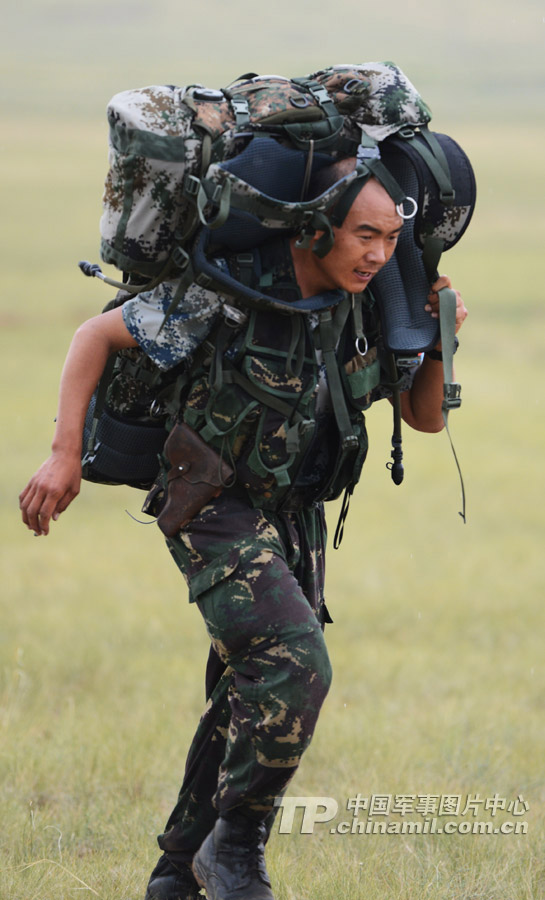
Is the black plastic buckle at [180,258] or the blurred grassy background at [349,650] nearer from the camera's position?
the black plastic buckle at [180,258]

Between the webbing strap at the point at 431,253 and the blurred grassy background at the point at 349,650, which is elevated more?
the webbing strap at the point at 431,253

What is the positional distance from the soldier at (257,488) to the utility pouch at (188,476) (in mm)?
38

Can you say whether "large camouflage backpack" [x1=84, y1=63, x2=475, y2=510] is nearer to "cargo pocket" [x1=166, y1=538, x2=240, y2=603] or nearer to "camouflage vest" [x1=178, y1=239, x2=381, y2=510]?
"camouflage vest" [x1=178, y1=239, x2=381, y2=510]

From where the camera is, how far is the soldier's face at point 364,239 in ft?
13.4

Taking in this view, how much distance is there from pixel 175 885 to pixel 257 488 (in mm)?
1518

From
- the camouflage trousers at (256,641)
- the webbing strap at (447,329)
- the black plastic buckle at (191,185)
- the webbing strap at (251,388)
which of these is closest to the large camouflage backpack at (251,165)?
the black plastic buckle at (191,185)

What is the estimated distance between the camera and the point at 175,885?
4695 millimetres

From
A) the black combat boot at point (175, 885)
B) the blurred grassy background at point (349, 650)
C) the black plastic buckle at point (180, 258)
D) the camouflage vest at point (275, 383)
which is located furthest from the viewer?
the blurred grassy background at point (349, 650)

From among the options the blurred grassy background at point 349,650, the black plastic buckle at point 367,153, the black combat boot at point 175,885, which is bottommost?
the blurred grassy background at point 349,650

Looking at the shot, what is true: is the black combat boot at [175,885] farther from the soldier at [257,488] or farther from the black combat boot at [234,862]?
the black combat boot at [234,862]

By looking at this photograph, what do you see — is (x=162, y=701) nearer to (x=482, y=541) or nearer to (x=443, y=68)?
(x=482, y=541)

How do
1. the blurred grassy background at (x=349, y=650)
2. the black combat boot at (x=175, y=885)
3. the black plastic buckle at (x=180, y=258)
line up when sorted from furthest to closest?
1. the blurred grassy background at (x=349, y=650)
2. the black combat boot at (x=175, y=885)
3. the black plastic buckle at (x=180, y=258)


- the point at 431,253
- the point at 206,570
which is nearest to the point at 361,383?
the point at 431,253

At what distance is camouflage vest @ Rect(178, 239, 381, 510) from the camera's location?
13.7 feet
